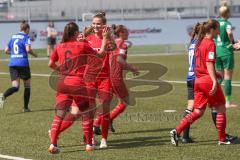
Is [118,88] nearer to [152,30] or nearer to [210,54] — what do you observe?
[210,54]

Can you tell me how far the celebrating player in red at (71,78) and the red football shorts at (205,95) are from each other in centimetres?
148

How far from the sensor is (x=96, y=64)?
10000 mm

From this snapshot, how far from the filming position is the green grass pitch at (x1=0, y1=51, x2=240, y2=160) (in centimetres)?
916

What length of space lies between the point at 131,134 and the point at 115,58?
1425mm

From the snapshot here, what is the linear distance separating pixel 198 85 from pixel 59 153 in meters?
2.25

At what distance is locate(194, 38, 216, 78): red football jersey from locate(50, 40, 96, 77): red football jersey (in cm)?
152

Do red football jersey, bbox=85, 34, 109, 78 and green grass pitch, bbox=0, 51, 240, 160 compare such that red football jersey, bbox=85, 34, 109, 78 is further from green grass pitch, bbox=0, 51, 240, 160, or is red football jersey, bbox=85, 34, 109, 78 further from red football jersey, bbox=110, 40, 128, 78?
green grass pitch, bbox=0, 51, 240, 160

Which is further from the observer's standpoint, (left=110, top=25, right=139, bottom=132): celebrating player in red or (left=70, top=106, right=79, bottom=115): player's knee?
(left=110, top=25, right=139, bottom=132): celebrating player in red

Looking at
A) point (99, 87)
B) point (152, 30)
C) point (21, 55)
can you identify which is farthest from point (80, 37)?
point (152, 30)

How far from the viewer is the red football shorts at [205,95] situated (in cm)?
935

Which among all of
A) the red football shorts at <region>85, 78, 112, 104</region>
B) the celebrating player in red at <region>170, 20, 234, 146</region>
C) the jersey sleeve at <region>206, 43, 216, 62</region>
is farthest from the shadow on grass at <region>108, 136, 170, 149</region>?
the jersey sleeve at <region>206, 43, 216, 62</region>

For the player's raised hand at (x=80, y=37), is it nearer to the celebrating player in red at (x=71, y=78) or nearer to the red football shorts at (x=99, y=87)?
the celebrating player in red at (x=71, y=78)

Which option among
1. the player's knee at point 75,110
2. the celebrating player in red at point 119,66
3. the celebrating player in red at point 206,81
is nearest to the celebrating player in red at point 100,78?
the player's knee at point 75,110

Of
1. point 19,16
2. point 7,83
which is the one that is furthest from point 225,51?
point 19,16
